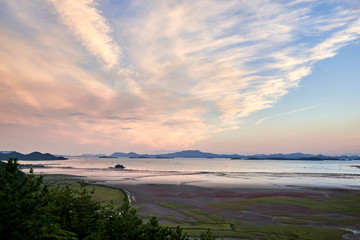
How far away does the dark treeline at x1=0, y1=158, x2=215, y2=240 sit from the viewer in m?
9.73

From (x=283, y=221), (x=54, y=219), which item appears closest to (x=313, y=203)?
(x=283, y=221)

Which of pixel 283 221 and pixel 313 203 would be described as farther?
pixel 313 203

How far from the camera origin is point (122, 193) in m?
69.6

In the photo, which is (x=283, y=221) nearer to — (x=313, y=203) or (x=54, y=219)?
(x=313, y=203)

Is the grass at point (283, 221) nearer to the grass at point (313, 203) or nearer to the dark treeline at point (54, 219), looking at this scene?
the grass at point (313, 203)

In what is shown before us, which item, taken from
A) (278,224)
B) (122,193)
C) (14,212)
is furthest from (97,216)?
(122,193)

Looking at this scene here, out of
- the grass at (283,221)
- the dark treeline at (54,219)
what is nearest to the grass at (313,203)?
the grass at (283,221)

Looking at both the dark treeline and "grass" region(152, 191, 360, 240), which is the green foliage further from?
"grass" region(152, 191, 360, 240)

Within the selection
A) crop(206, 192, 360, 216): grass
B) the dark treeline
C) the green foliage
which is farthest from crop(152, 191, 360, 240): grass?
the green foliage

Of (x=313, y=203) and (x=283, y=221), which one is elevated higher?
(x=283, y=221)

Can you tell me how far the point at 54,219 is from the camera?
15695 millimetres

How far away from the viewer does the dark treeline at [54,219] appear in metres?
9.73

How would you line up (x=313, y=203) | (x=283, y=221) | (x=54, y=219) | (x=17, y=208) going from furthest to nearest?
(x=313, y=203) < (x=283, y=221) < (x=54, y=219) < (x=17, y=208)

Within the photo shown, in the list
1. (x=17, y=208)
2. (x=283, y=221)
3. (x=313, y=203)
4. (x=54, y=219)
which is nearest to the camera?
(x=17, y=208)
